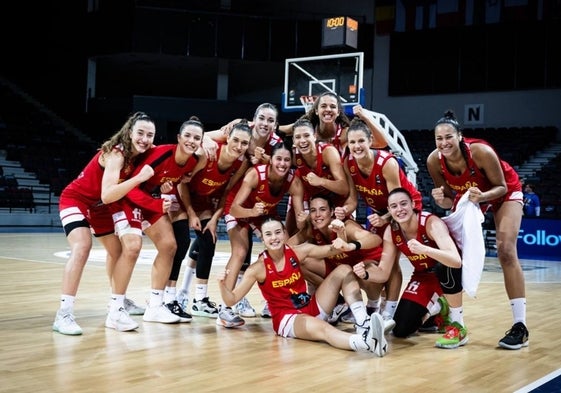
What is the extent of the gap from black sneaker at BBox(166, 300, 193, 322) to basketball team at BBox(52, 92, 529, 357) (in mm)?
13

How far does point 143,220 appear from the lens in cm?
474

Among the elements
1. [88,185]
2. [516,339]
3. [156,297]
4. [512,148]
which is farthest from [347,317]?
[512,148]

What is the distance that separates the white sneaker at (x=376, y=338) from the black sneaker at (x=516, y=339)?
0.87 metres

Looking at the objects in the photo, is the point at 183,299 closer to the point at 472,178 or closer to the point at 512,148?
the point at 472,178

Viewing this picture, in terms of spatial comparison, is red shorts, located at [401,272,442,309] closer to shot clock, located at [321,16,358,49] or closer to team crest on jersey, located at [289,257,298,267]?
team crest on jersey, located at [289,257,298,267]

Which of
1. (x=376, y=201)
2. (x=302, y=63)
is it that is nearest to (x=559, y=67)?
(x=302, y=63)

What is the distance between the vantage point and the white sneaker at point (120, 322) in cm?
441

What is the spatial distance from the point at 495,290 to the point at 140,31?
15.0 metres

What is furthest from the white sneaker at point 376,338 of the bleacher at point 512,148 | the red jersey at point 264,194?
the bleacher at point 512,148

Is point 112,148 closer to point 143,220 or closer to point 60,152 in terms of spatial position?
point 143,220

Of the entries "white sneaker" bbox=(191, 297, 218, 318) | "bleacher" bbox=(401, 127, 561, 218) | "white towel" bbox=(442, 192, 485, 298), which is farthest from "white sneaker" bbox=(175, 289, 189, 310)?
"bleacher" bbox=(401, 127, 561, 218)

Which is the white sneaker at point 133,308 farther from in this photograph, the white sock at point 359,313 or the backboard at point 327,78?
the backboard at point 327,78

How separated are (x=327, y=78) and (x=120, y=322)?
31.9 feet

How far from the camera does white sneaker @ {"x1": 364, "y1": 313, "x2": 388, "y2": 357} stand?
12.2 feet
